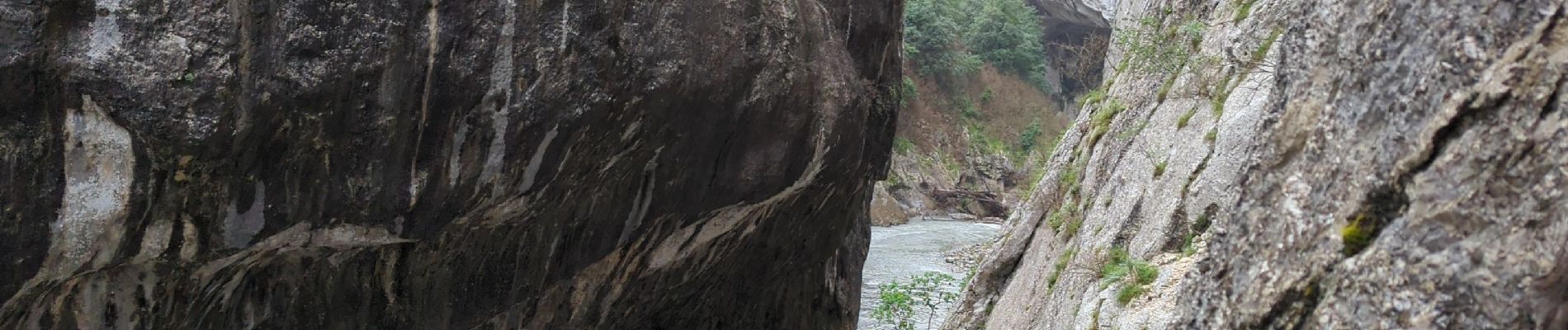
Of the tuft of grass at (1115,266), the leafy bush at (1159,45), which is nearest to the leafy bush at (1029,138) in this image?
the leafy bush at (1159,45)

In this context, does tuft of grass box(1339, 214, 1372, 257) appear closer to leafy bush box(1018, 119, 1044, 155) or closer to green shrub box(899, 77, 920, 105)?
green shrub box(899, 77, 920, 105)

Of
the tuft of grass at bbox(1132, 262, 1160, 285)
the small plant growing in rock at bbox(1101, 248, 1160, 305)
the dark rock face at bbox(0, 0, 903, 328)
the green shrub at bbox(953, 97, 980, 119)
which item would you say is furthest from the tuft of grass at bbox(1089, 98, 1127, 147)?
the green shrub at bbox(953, 97, 980, 119)

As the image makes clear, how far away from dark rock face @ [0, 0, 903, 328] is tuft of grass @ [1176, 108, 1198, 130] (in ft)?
7.86

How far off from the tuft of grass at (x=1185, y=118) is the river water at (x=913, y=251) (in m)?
7.85

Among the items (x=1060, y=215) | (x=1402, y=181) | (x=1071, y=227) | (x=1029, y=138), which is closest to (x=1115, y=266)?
(x=1071, y=227)

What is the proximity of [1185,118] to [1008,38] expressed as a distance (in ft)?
144

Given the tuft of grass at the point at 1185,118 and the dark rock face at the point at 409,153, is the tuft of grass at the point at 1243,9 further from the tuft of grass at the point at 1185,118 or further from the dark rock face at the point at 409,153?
the dark rock face at the point at 409,153

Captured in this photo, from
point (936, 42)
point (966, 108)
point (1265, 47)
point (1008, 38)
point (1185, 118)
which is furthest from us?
point (1008, 38)

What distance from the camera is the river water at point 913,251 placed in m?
19.6

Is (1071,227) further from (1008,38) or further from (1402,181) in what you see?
(1008,38)

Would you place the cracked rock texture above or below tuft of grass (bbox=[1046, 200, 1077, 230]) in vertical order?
above

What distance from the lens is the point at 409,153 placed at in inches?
272

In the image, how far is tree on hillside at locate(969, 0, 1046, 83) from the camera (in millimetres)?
50875

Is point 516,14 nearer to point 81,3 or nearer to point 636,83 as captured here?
point 636,83
